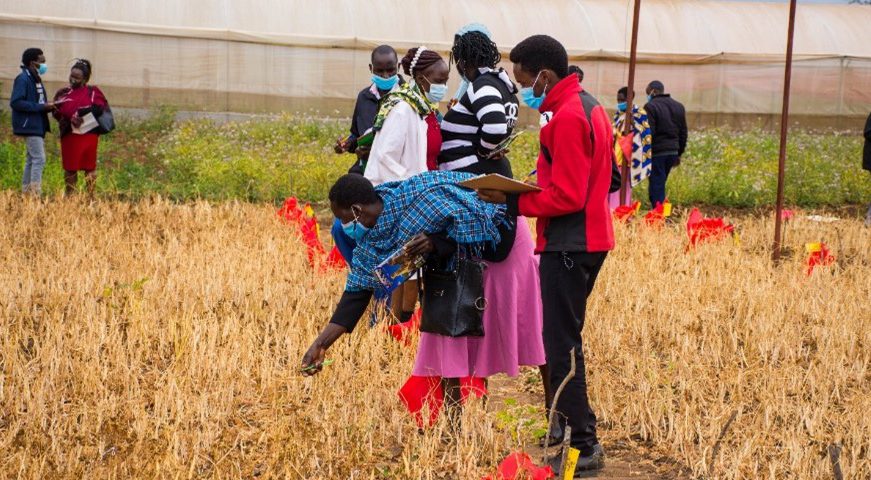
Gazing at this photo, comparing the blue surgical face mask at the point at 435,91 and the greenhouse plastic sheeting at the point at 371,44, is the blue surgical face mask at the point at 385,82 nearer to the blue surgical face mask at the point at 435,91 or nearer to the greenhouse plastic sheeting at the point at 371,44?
the blue surgical face mask at the point at 435,91

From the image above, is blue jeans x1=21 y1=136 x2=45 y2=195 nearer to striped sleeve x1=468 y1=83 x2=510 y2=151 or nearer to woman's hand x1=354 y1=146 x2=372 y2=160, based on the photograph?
woman's hand x1=354 y1=146 x2=372 y2=160

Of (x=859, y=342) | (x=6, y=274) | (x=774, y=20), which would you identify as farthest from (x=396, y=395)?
(x=774, y=20)

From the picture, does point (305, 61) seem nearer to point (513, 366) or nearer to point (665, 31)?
point (665, 31)

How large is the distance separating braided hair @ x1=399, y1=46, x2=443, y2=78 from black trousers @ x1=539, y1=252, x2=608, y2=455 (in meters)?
1.99

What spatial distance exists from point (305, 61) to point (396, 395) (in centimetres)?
1459

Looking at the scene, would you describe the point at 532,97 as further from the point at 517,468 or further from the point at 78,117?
the point at 78,117

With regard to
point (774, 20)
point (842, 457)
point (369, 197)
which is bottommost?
point (842, 457)

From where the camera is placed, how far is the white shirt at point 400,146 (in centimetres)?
635

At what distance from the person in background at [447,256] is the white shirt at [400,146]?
4.02 feet

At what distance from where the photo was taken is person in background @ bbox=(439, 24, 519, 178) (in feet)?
19.3

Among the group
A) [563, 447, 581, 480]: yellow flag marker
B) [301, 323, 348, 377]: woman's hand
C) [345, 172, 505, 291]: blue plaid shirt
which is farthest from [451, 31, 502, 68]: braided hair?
[563, 447, 581, 480]: yellow flag marker

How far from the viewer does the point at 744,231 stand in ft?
38.0

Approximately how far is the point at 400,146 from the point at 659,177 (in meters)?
7.29

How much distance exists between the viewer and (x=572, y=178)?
453cm
